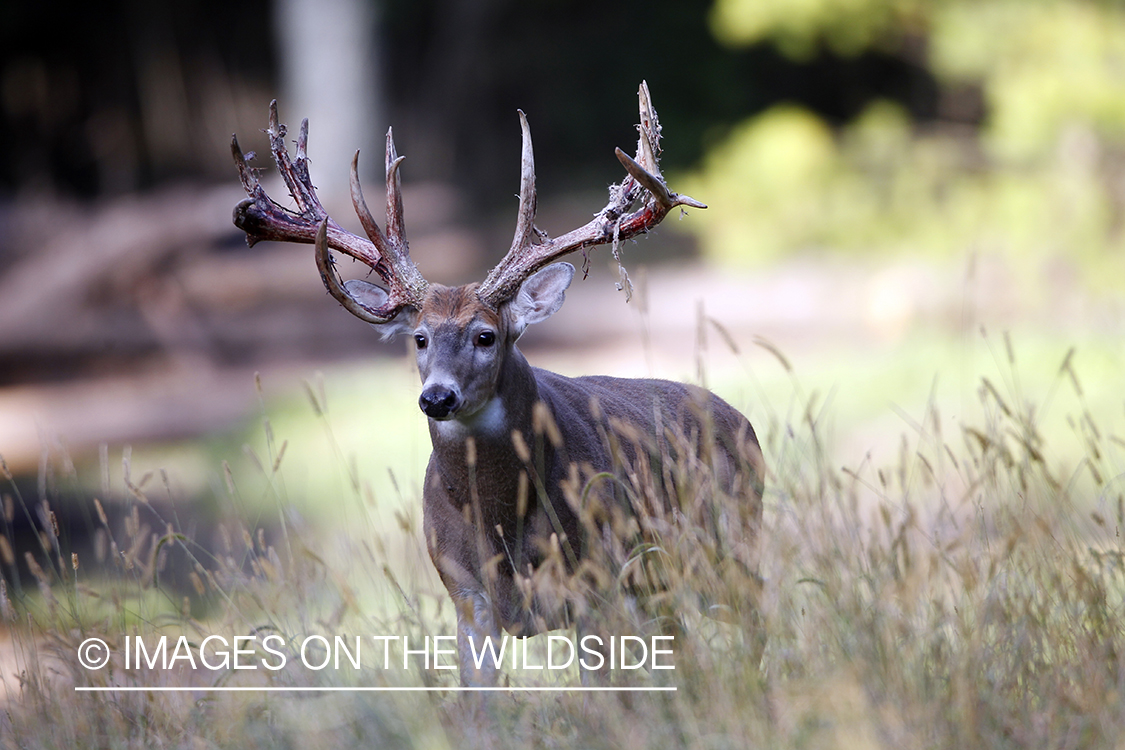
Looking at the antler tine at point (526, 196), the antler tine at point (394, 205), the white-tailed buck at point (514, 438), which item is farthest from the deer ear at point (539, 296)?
the antler tine at point (394, 205)

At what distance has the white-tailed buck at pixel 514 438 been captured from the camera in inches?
155

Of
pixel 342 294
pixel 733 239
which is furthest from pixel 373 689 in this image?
pixel 733 239

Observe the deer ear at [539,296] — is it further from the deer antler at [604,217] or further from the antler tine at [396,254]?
the antler tine at [396,254]

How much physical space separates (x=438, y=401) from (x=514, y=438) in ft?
0.96

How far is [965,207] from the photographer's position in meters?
11.3

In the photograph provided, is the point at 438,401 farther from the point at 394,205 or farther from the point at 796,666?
the point at 796,666

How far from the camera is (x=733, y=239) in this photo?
11.5m

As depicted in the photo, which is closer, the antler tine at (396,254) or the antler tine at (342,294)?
the antler tine at (342,294)

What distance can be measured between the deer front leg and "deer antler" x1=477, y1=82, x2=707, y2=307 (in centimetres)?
111

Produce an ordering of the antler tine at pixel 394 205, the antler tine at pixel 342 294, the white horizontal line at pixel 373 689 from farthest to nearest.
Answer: the antler tine at pixel 394 205 < the antler tine at pixel 342 294 < the white horizontal line at pixel 373 689

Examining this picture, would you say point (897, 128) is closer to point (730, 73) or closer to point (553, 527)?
point (553, 527)

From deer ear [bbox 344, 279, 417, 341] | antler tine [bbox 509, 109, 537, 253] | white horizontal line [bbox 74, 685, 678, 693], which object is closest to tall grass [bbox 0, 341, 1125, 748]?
white horizontal line [bbox 74, 685, 678, 693]

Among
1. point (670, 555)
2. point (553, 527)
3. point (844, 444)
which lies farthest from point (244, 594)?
point (844, 444)

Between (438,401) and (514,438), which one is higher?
(438,401)
